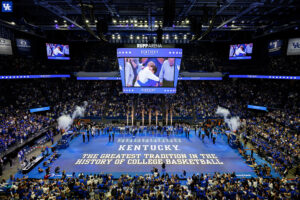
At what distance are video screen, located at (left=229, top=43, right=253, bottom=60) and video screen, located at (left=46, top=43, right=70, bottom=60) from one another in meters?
32.4

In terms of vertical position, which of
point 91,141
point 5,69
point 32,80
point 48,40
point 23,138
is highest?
point 48,40

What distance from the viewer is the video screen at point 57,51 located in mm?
29578

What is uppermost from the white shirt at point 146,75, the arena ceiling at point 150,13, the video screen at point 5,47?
the arena ceiling at point 150,13

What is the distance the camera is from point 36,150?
19406 millimetres

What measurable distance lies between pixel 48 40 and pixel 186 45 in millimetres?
29340

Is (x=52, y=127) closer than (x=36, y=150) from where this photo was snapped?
No

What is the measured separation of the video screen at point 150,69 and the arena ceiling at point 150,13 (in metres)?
3.65

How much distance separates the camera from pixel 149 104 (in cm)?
3136

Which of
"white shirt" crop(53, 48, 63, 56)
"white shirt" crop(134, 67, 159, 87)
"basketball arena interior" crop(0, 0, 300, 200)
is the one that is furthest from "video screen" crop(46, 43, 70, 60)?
"white shirt" crop(134, 67, 159, 87)

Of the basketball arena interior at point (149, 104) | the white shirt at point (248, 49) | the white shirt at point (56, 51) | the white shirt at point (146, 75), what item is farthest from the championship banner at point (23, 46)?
the white shirt at point (248, 49)

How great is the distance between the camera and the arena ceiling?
15.4 m

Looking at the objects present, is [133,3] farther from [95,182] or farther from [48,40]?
[48,40]

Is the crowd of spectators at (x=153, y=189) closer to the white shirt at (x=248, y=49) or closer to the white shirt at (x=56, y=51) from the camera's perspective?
the white shirt at (x=248, y=49)

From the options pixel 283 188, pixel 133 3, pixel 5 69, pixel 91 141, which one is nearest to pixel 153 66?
pixel 133 3
